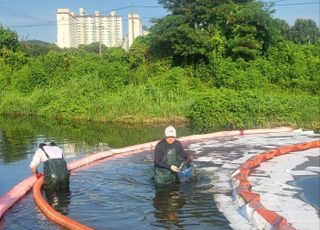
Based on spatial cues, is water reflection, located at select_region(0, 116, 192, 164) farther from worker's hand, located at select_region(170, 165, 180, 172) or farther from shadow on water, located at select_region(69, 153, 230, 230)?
worker's hand, located at select_region(170, 165, 180, 172)

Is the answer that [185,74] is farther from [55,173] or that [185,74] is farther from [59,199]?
[59,199]

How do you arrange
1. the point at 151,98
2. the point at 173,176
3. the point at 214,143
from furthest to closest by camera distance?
the point at 151,98
the point at 214,143
the point at 173,176

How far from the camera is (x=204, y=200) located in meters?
8.30

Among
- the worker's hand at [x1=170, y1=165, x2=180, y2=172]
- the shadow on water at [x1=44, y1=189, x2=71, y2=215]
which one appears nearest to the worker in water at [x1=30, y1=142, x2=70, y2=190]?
the shadow on water at [x1=44, y1=189, x2=71, y2=215]

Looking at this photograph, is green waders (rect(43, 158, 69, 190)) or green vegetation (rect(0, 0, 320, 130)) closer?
green waders (rect(43, 158, 69, 190))

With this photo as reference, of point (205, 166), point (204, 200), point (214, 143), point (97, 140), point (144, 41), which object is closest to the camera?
point (204, 200)

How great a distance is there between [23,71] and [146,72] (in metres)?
9.45

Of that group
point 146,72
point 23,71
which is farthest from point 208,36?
point 23,71

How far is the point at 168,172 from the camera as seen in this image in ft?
30.1

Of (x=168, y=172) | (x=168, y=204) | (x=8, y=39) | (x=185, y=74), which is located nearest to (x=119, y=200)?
(x=168, y=204)

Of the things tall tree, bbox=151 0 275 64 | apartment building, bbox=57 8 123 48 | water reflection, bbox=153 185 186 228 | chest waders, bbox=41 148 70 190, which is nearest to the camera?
water reflection, bbox=153 185 186 228

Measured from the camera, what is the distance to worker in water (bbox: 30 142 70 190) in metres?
8.55

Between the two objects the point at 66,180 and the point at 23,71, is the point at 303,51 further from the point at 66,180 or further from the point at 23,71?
the point at 66,180

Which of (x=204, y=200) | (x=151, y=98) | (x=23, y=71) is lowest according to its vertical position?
(x=204, y=200)
